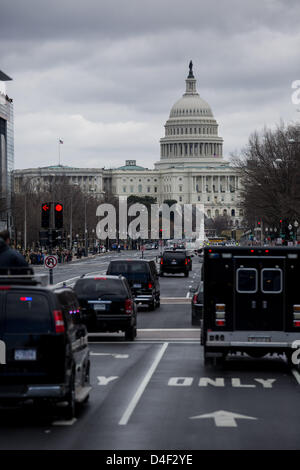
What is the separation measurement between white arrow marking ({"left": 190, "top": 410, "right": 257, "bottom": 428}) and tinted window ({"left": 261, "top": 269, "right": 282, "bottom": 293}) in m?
5.92

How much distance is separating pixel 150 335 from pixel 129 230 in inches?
5785

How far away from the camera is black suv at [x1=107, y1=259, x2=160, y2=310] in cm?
3978

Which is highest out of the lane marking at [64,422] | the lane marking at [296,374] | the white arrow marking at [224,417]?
the lane marking at [64,422]

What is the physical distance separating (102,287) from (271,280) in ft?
25.8

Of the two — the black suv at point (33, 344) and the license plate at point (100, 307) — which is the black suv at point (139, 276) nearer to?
the license plate at point (100, 307)

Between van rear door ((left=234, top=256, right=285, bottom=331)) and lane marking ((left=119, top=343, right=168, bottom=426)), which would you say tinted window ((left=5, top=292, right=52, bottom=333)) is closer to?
lane marking ((left=119, top=343, right=168, bottom=426))

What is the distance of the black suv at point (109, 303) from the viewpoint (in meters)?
27.7

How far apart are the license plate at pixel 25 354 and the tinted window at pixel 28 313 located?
0.25m

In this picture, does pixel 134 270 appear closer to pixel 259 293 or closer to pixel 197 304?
pixel 197 304

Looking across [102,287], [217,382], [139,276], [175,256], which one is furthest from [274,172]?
[217,382]

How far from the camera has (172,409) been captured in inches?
619

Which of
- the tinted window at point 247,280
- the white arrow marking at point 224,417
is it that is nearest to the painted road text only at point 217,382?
the tinted window at point 247,280

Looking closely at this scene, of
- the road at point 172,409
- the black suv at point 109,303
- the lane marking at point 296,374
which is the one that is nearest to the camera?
the road at point 172,409
